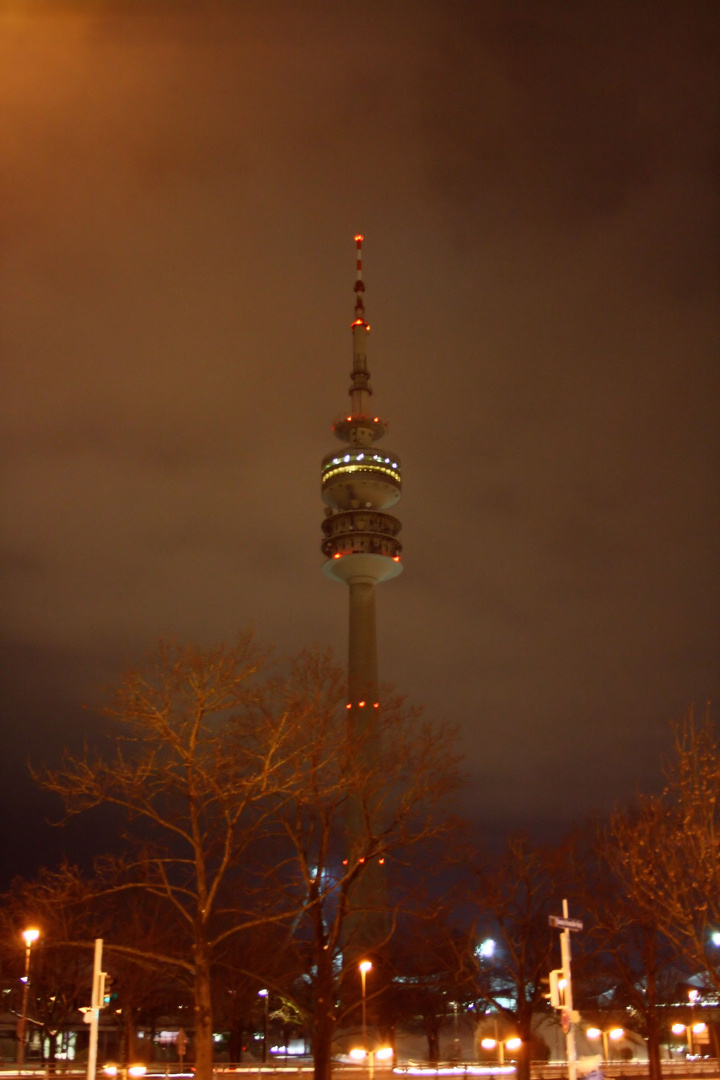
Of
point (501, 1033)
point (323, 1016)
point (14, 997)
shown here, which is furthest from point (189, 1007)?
point (323, 1016)

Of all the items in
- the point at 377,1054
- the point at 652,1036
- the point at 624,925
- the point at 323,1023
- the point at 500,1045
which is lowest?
the point at 500,1045

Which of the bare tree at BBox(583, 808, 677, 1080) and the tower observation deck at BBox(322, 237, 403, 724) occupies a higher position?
the tower observation deck at BBox(322, 237, 403, 724)

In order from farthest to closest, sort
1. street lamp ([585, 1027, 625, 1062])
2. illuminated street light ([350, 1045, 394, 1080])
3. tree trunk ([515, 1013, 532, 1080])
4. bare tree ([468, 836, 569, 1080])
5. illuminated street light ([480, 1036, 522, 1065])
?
illuminated street light ([480, 1036, 522, 1065]), street lamp ([585, 1027, 625, 1062]), illuminated street light ([350, 1045, 394, 1080]), bare tree ([468, 836, 569, 1080]), tree trunk ([515, 1013, 532, 1080])

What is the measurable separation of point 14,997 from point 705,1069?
44319 mm

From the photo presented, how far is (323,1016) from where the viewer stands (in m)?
32.5

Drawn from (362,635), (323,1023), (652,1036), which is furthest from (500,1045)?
(362,635)

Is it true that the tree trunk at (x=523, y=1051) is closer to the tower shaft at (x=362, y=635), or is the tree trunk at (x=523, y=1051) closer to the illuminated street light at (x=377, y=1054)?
the illuminated street light at (x=377, y=1054)

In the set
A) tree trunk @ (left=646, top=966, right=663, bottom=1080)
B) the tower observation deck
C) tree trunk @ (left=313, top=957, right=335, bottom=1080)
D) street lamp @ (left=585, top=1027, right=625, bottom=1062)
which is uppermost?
the tower observation deck

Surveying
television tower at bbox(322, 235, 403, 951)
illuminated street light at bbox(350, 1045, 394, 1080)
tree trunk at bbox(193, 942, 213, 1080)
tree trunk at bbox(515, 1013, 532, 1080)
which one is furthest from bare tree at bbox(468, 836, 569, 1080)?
television tower at bbox(322, 235, 403, 951)

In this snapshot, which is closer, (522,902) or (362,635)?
(522,902)

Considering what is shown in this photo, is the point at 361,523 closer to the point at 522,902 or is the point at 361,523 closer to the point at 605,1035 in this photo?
the point at 605,1035

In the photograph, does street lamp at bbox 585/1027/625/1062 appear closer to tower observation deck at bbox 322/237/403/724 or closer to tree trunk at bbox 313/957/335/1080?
tree trunk at bbox 313/957/335/1080

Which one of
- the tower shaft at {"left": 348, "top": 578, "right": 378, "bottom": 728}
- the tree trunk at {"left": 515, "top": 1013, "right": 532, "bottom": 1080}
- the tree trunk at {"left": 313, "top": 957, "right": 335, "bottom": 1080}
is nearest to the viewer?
the tree trunk at {"left": 313, "top": 957, "right": 335, "bottom": 1080}

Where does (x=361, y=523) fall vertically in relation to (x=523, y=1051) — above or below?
above
